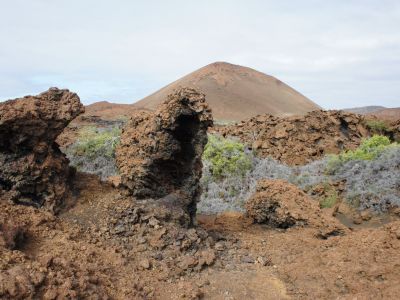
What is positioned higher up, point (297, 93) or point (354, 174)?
point (297, 93)

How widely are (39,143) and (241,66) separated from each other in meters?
51.7

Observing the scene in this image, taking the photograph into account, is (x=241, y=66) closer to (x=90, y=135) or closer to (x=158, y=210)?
(x=90, y=135)

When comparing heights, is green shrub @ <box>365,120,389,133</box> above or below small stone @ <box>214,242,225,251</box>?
above

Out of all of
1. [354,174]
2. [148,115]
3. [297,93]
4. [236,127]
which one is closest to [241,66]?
[297,93]

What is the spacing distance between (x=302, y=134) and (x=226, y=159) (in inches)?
117

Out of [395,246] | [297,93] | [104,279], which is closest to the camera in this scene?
[104,279]

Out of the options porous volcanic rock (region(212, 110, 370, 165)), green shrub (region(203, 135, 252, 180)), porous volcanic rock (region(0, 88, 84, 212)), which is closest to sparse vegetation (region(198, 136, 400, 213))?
green shrub (region(203, 135, 252, 180))

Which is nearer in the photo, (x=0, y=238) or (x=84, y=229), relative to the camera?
(x=0, y=238)

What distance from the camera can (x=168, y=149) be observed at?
18.4ft

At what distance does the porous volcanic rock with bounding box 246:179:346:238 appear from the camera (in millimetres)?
6477

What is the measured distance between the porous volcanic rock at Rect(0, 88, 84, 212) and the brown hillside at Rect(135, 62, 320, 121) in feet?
116

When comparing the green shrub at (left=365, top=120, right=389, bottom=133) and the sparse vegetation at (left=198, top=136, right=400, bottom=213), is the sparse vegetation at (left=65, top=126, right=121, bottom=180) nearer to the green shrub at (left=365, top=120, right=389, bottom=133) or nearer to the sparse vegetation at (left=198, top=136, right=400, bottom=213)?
the sparse vegetation at (left=198, top=136, right=400, bottom=213)

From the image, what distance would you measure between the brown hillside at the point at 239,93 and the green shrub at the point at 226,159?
27522mm

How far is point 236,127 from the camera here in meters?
15.5
